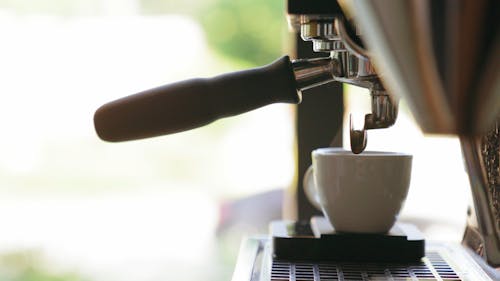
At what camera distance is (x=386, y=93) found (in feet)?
2.00

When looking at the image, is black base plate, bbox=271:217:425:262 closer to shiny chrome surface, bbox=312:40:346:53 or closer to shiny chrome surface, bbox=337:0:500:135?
shiny chrome surface, bbox=312:40:346:53

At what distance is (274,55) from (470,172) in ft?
4.31

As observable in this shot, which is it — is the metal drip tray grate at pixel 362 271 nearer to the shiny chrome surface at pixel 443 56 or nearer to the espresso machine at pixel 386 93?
the espresso machine at pixel 386 93

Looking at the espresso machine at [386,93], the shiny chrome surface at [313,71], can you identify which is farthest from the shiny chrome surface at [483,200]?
the shiny chrome surface at [313,71]

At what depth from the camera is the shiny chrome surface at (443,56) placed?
339mm

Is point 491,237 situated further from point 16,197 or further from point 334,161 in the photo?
point 16,197

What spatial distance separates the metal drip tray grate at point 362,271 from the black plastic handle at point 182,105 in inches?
6.1

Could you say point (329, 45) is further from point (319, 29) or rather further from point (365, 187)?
point (365, 187)

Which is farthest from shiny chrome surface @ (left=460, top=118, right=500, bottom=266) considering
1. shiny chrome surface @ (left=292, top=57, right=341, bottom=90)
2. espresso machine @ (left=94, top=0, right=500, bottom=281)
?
shiny chrome surface @ (left=292, top=57, right=341, bottom=90)

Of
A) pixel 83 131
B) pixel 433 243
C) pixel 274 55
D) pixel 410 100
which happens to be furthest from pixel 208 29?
pixel 410 100

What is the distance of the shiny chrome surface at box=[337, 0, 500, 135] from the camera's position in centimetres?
34

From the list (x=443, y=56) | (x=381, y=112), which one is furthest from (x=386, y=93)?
(x=443, y=56)

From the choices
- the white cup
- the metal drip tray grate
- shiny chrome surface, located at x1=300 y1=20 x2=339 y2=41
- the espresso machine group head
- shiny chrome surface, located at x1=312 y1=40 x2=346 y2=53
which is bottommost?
the metal drip tray grate

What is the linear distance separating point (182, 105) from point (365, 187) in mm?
229
